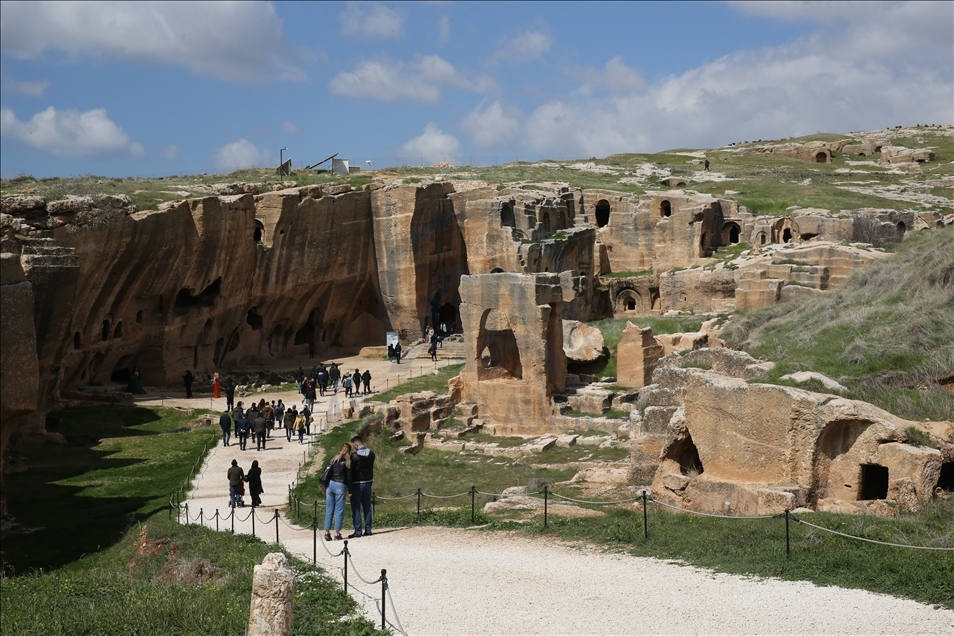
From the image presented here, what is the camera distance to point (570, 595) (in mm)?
13703

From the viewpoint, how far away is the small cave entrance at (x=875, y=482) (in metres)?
18.2

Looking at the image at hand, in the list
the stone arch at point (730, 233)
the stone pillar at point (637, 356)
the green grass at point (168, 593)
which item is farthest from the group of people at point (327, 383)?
the stone arch at point (730, 233)

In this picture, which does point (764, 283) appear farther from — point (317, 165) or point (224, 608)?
point (224, 608)

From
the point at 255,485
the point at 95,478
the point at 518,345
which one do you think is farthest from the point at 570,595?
the point at 518,345

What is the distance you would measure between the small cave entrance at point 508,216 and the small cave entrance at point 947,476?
36.5 meters

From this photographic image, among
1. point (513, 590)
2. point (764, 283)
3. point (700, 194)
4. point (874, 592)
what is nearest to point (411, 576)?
point (513, 590)

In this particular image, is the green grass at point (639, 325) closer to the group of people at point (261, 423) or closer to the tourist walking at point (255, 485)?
the group of people at point (261, 423)

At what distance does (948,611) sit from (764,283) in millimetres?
31255

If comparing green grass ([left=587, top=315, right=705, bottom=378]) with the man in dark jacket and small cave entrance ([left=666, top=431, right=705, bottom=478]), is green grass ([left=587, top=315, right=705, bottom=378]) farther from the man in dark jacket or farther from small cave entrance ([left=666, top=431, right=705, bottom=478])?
small cave entrance ([left=666, top=431, right=705, bottom=478])

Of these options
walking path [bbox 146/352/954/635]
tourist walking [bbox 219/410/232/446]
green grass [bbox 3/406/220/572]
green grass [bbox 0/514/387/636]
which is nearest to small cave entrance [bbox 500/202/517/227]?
green grass [bbox 3/406/220/572]

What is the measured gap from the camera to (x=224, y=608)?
14.1 meters

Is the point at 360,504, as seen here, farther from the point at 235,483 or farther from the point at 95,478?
the point at 95,478

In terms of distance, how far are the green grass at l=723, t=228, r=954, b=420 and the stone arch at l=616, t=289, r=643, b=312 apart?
1010 inches

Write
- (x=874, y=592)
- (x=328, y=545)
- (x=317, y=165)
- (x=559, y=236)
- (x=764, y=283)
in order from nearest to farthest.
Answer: (x=874, y=592) → (x=328, y=545) → (x=764, y=283) → (x=559, y=236) → (x=317, y=165)
